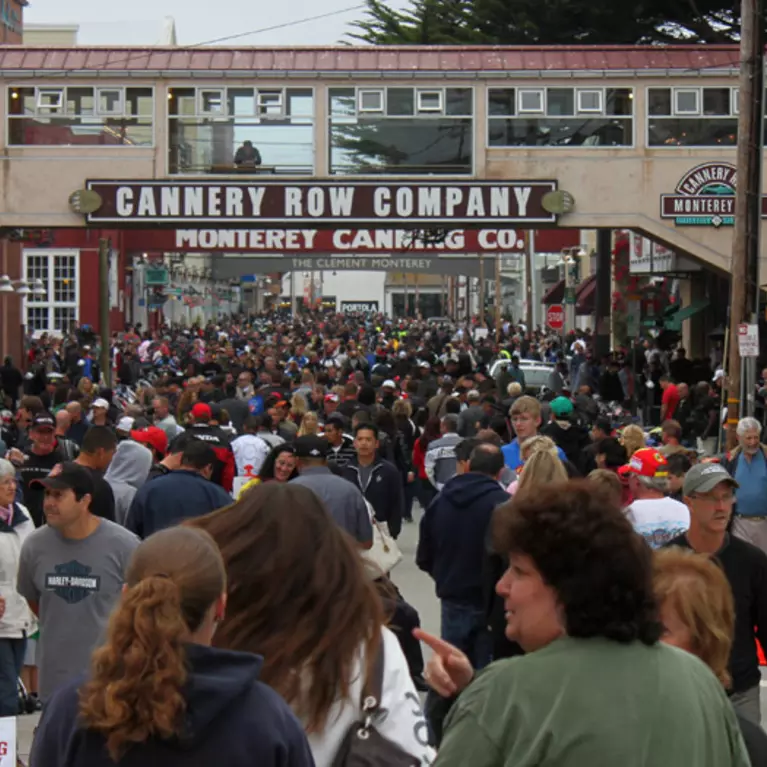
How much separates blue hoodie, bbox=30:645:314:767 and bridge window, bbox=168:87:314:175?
24.1m

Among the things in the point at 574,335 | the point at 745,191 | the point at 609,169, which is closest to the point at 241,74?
the point at 609,169

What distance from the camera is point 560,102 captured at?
2709 cm

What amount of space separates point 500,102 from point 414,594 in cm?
1470

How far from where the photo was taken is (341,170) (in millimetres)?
27047

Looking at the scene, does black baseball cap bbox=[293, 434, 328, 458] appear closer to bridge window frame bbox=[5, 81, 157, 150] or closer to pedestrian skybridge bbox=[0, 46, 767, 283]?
pedestrian skybridge bbox=[0, 46, 767, 283]

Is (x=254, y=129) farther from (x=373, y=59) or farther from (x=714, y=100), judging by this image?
(x=714, y=100)

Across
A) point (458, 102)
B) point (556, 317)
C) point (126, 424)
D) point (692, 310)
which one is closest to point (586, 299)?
point (556, 317)

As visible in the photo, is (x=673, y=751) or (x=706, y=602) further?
(x=706, y=602)

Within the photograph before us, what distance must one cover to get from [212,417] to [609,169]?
1268cm

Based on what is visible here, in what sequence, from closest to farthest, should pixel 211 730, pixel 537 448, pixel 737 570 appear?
pixel 211 730 → pixel 737 570 → pixel 537 448

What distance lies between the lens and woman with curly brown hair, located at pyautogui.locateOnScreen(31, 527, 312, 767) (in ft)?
10.6

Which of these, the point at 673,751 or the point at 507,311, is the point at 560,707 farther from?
the point at 507,311

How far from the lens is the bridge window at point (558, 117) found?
27156mm

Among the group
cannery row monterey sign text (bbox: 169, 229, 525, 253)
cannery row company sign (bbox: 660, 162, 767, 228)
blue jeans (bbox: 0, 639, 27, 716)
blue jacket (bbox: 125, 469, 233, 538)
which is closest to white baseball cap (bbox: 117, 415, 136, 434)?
blue jacket (bbox: 125, 469, 233, 538)
